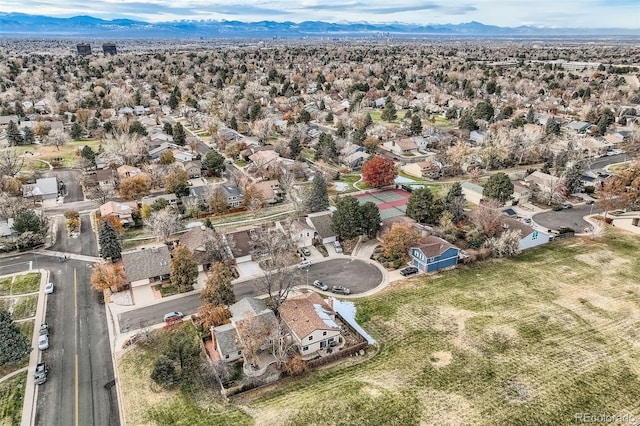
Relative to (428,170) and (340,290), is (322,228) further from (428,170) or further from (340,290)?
(428,170)

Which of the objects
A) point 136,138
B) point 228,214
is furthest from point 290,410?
point 136,138

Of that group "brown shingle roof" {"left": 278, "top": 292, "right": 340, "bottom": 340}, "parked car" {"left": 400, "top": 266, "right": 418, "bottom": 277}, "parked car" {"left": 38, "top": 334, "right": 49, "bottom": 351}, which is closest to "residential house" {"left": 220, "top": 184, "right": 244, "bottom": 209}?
"brown shingle roof" {"left": 278, "top": 292, "right": 340, "bottom": 340}

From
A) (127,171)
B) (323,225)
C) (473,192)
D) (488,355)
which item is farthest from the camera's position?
(127,171)

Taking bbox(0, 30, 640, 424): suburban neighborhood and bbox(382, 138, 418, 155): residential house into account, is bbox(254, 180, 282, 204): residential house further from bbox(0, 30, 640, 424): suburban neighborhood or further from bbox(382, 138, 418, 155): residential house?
bbox(382, 138, 418, 155): residential house

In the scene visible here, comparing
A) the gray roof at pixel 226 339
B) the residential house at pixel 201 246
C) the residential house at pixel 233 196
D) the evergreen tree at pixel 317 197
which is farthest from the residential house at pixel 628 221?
the gray roof at pixel 226 339

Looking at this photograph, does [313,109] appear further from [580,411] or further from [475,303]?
[580,411]

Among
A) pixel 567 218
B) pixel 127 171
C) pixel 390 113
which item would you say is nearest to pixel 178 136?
pixel 127 171
